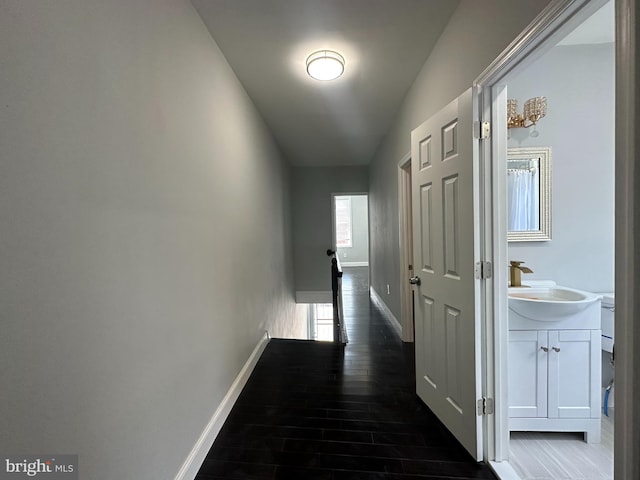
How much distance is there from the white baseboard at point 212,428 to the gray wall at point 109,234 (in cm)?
6

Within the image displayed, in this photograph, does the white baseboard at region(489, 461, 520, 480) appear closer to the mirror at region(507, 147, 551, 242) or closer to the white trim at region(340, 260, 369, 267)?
the mirror at region(507, 147, 551, 242)

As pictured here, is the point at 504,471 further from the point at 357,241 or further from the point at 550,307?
the point at 357,241

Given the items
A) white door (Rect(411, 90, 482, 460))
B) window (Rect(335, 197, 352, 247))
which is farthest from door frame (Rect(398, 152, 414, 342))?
window (Rect(335, 197, 352, 247))

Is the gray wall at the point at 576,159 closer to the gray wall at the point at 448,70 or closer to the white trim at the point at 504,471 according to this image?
the gray wall at the point at 448,70

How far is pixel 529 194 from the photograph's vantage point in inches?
92.1

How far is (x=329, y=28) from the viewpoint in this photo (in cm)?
182

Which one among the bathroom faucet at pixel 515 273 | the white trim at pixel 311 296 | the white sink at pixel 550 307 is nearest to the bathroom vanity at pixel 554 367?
the white sink at pixel 550 307

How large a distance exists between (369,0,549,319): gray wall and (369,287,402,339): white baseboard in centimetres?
10

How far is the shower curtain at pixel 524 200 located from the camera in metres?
2.32

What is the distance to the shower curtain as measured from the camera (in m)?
2.32

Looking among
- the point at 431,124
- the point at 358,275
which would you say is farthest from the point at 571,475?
the point at 358,275

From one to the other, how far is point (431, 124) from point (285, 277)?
349cm

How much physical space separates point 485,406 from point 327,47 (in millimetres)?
2508

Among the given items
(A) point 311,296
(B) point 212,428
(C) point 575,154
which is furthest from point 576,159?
(A) point 311,296
